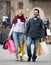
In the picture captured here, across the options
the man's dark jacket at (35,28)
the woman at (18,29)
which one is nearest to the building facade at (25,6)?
the woman at (18,29)

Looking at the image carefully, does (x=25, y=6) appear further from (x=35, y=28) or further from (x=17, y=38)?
(x=35, y=28)

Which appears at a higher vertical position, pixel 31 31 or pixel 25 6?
pixel 31 31

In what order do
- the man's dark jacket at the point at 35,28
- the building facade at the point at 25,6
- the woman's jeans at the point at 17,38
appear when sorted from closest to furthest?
the man's dark jacket at the point at 35,28 → the woman's jeans at the point at 17,38 → the building facade at the point at 25,6

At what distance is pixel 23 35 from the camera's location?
1728 centimetres

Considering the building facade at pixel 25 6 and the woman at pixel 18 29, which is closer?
the woman at pixel 18 29

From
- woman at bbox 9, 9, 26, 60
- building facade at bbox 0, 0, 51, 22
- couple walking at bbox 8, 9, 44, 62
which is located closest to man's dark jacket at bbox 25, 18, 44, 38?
couple walking at bbox 8, 9, 44, 62

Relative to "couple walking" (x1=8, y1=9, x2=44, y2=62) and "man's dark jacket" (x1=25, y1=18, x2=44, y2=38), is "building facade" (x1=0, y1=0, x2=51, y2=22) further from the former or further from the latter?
"man's dark jacket" (x1=25, y1=18, x2=44, y2=38)

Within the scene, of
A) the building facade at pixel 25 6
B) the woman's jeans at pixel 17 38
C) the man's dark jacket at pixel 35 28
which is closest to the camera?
the man's dark jacket at pixel 35 28

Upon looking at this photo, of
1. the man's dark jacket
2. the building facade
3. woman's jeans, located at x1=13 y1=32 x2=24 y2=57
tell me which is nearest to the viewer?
the man's dark jacket

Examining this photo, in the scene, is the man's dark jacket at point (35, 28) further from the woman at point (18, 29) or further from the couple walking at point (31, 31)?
the woman at point (18, 29)

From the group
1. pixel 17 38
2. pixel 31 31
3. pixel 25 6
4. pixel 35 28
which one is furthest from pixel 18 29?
pixel 25 6

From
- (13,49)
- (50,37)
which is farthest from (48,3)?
(13,49)

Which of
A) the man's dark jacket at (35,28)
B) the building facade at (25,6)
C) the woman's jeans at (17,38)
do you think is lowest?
the building facade at (25,6)

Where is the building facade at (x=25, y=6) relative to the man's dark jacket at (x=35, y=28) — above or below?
below
